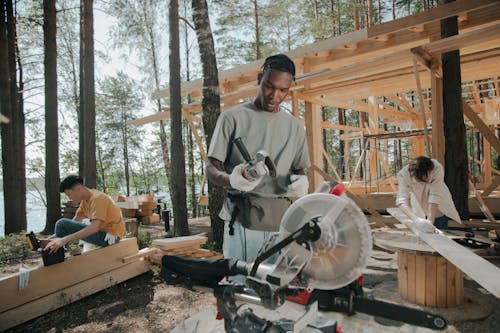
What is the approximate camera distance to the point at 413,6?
49.1 ft

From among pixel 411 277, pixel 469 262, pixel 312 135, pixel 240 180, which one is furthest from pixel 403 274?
pixel 312 135

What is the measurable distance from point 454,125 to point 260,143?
450cm

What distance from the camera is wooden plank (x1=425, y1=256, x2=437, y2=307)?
2.95 m

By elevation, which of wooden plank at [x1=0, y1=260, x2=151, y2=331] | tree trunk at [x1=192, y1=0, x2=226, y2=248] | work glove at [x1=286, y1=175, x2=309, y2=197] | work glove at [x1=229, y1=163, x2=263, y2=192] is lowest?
wooden plank at [x1=0, y1=260, x2=151, y2=331]

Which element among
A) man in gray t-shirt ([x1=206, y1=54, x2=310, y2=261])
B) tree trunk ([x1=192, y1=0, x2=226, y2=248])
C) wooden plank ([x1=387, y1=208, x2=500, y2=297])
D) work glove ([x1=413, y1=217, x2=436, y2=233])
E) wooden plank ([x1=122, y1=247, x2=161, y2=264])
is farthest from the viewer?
tree trunk ([x1=192, y1=0, x2=226, y2=248])

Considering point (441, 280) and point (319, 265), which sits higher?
point (319, 265)

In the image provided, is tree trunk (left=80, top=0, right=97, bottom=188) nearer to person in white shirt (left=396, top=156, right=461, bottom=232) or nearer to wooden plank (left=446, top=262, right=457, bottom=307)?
person in white shirt (left=396, top=156, right=461, bottom=232)

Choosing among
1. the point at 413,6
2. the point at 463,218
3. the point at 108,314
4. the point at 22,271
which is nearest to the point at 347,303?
the point at 108,314

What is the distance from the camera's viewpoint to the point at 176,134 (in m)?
6.45

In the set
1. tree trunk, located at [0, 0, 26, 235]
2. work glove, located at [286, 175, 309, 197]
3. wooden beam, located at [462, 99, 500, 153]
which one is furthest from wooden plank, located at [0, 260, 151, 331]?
tree trunk, located at [0, 0, 26, 235]

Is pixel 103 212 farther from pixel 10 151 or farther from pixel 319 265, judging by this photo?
pixel 10 151

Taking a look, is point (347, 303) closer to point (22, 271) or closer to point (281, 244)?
point (281, 244)

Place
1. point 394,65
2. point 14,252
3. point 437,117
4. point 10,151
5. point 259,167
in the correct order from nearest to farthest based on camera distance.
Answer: point 259,167, point 437,117, point 394,65, point 14,252, point 10,151

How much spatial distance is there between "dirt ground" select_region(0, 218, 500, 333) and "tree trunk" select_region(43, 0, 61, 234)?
5651mm
